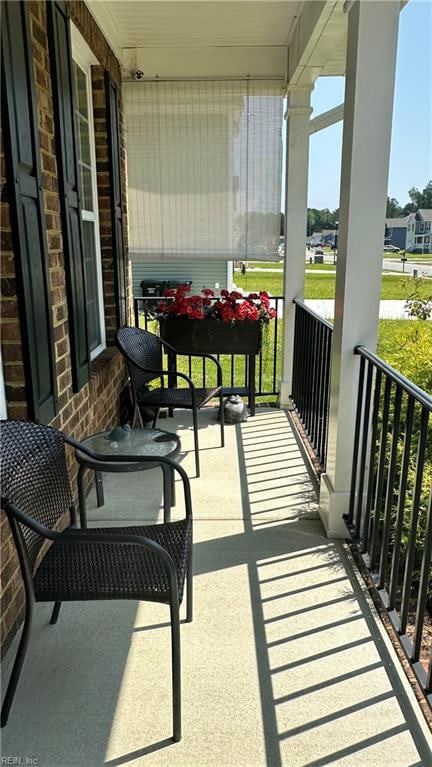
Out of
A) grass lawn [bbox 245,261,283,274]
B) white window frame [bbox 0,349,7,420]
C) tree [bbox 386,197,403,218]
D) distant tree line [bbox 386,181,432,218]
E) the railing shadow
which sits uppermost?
distant tree line [bbox 386,181,432,218]

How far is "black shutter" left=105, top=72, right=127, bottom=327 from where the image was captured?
3.40 metres

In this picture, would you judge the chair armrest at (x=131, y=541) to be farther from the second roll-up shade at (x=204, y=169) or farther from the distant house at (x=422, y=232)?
the distant house at (x=422, y=232)

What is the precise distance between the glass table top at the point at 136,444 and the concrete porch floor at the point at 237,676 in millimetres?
475

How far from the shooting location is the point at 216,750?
4.59 ft

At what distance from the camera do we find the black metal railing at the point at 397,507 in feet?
5.20

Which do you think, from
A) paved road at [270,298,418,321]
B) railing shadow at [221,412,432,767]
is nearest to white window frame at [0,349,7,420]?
railing shadow at [221,412,432,767]

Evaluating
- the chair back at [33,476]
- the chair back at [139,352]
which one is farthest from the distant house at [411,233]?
the chair back at [33,476]

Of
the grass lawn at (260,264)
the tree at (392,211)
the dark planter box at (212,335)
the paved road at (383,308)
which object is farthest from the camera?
the paved road at (383,308)

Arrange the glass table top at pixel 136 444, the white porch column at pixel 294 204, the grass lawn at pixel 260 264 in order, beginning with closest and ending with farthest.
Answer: the glass table top at pixel 136 444, the white porch column at pixel 294 204, the grass lawn at pixel 260 264

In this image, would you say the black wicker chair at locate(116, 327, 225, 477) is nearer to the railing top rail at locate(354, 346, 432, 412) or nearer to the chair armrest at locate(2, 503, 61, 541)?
the railing top rail at locate(354, 346, 432, 412)

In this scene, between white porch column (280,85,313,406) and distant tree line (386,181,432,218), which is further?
distant tree line (386,181,432,218)

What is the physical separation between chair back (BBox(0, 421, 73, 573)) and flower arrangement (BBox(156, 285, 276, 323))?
2.31 m

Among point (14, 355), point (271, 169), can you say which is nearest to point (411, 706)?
point (14, 355)

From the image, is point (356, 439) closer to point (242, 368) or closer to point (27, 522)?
point (27, 522)
